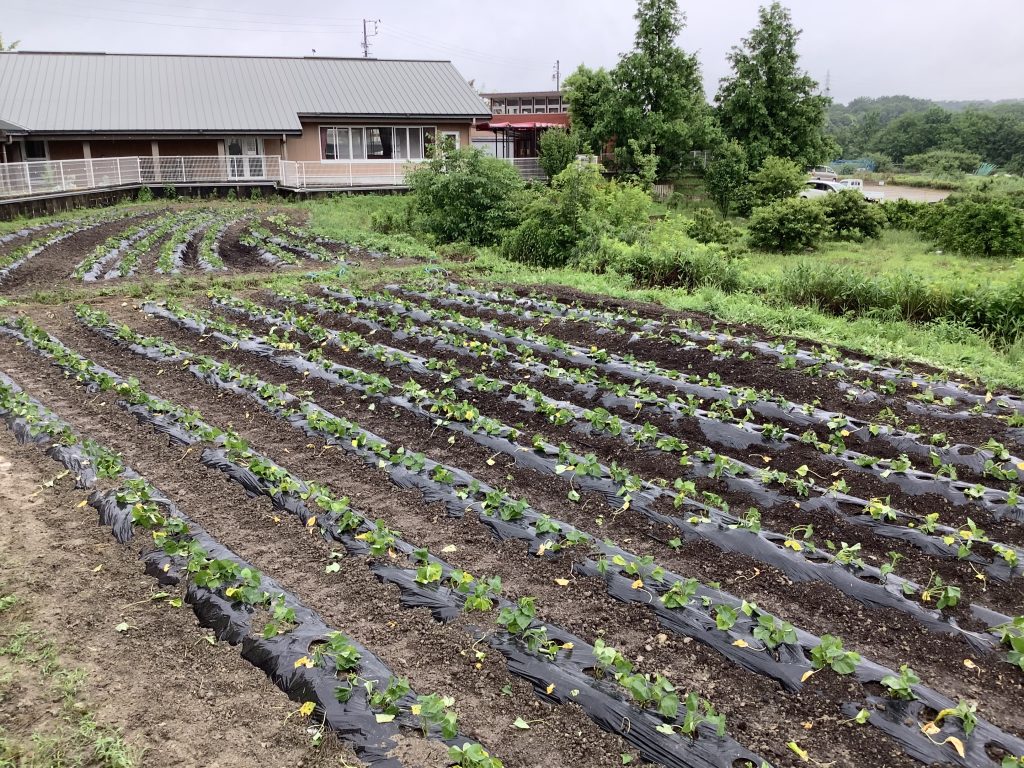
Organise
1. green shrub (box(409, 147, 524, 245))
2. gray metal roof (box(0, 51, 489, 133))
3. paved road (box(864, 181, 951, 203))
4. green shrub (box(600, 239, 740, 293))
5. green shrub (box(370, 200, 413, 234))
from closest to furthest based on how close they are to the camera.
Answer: green shrub (box(600, 239, 740, 293))
green shrub (box(409, 147, 524, 245))
green shrub (box(370, 200, 413, 234))
gray metal roof (box(0, 51, 489, 133))
paved road (box(864, 181, 951, 203))

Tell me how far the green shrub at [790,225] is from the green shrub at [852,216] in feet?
4.81

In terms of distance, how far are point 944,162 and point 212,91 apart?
47245 mm

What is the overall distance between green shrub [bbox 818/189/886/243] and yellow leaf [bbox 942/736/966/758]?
18.4m

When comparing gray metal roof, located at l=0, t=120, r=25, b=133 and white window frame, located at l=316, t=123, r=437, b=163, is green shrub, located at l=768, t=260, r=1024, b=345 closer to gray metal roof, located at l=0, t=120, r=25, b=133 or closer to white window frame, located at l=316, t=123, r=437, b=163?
white window frame, located at l=316, t=123, r=437, b=163

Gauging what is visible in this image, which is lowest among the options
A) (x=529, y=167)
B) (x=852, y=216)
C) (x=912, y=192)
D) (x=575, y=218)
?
(x=852, y=216)

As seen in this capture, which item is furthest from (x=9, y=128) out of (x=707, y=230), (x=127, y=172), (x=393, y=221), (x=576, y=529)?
(x=576, y=529)

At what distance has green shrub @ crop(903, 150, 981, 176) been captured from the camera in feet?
163

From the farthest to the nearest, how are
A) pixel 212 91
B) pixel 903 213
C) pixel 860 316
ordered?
pixel 212 91 < pixel 903 213 < pixel 860 316

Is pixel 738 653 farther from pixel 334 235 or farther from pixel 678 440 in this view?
pixel 334 235

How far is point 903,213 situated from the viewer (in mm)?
21375

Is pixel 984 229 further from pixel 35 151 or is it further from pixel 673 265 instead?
pixel 35 151

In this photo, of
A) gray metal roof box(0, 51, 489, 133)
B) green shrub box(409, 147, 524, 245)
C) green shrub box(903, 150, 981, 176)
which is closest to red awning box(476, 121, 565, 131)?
gray metal roof box(0, 51, 489, 133)

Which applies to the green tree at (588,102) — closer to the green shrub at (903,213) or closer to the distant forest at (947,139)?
the green shrub at (903,213)

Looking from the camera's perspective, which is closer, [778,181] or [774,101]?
[778,181]
